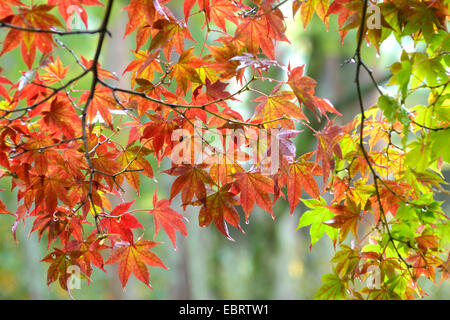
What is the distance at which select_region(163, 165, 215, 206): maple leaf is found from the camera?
771 mm

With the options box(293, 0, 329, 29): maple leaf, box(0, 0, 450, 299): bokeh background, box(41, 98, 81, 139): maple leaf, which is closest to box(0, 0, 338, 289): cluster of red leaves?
box(41, 98, 81, 139): maple leaf

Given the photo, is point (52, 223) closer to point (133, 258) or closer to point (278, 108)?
point (133, 258)

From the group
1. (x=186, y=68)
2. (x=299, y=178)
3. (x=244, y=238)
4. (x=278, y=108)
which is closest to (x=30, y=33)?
(x=186, y=68)

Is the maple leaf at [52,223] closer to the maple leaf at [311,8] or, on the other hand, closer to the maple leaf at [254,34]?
the maple leaf at [254,34]

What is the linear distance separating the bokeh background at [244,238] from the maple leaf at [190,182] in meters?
1.45

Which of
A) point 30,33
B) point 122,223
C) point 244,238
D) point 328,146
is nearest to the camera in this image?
point 30,33

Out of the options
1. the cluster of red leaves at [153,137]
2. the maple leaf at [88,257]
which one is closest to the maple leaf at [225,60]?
the cluster of red leaves at [153,137]

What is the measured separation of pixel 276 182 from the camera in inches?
30.9

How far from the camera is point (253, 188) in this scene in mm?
794

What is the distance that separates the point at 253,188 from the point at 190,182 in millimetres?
132

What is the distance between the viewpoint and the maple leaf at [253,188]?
0.78 metres

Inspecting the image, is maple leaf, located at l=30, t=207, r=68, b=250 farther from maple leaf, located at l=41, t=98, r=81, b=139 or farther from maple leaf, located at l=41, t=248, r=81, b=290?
maple leaf, located at l=41, t=98, r=81, b=139
